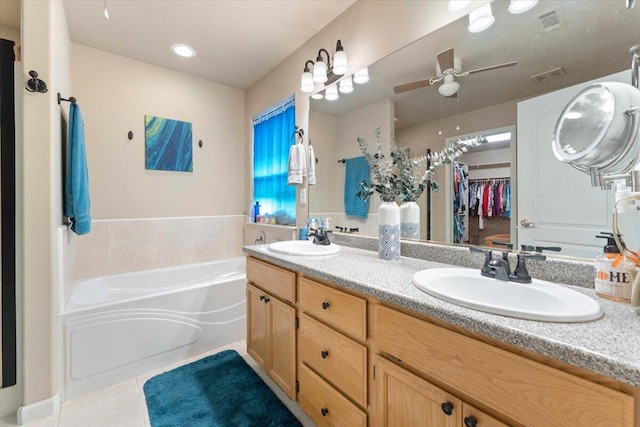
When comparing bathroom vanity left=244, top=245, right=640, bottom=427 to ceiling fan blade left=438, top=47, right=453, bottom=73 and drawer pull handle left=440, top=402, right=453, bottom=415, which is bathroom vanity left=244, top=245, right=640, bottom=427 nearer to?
drawer pull handle left=440, top=402, right=453, bottom=415

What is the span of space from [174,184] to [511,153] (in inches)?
112

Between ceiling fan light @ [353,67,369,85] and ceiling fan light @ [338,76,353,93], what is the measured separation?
0.05m

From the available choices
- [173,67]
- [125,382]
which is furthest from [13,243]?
[173,67]

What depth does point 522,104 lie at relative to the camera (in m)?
1.15

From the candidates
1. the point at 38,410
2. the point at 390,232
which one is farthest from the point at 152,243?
the point at 390,232

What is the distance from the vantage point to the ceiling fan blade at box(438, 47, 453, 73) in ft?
4.58

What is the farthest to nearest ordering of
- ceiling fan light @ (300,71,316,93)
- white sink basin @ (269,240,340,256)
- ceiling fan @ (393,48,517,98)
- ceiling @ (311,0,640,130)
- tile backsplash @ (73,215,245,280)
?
tile backsplash @ (73,215,245,280), ceiling fan light @ (300,71,316,93), white sink basin @ (269,240,340,256), ceiling fan @ (393,48,517,98), ceiling @ (311,0,640,130)

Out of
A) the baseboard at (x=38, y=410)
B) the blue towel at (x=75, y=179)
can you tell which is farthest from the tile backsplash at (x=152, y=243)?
the baseboard at (x=38, y=410)

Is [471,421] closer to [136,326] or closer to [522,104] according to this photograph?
[522,104]

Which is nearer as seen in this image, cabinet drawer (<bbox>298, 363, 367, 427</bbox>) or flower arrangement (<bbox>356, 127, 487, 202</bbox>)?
cabinet drawer (<bbox>298, 363, 367, 427</bbox>)

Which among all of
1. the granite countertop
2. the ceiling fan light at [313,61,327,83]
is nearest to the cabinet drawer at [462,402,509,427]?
the granite countertop

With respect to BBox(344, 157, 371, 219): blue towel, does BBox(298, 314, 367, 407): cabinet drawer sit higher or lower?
lower

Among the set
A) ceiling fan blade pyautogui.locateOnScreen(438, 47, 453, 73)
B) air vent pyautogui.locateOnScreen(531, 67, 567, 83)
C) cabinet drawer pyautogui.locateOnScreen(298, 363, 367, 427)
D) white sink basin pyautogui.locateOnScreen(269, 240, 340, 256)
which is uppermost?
ceiling fan blade pyautogui.locateOnScreen(438, 47, 453, 73)

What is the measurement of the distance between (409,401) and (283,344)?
0.80 meters
